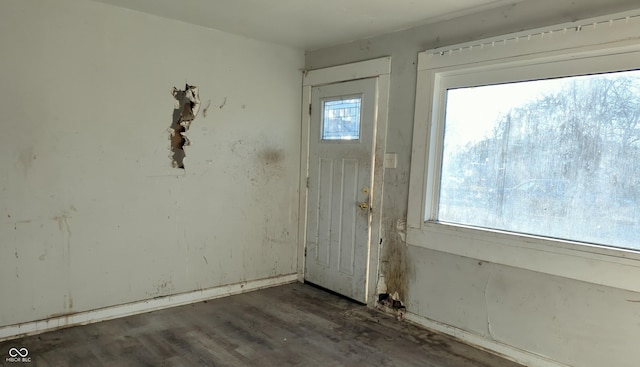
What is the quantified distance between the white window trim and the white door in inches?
20.1

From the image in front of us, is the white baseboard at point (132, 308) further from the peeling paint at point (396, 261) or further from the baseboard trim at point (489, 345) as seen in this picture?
the baseboard trim at point (489, 345)

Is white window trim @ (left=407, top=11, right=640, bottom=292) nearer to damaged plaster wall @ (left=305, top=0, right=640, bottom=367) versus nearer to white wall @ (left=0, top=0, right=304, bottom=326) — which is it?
damaged plaster wall @ (left=305, top=0, right=640, bottom=367)

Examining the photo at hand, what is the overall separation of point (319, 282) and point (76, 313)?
2.13m

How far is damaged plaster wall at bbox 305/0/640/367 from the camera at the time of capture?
2234 mm

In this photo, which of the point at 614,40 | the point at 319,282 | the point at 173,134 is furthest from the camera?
the point at 319,282

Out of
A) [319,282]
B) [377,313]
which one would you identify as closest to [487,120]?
[377,313]

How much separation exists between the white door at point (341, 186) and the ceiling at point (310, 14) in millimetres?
519

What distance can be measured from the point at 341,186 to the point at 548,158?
178 centimetres

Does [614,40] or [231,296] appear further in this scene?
[231,296]

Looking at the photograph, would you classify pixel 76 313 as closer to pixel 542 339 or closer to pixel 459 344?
pixel 459 344

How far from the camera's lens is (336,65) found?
12.1ft

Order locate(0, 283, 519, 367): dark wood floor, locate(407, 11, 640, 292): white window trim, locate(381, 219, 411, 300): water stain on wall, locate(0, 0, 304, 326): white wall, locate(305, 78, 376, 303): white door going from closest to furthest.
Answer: locate(407, 11, 640, 292): white window trim → locate(0, 283, 519, 367): dark wood floor → locate(0, 0, 304, 326): white wall → locate(381, 219, 411, 300): water stain on wall → locate(305, 78, 376, 303): white door

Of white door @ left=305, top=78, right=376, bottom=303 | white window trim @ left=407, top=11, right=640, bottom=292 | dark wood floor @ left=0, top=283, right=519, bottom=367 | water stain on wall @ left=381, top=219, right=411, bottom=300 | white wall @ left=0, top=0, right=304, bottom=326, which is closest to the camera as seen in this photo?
white window trim @ left=407, top=11, right=640, bottom=292

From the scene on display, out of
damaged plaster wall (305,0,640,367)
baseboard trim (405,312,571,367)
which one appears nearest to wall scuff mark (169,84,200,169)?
damaged plaster wall (305,0,640,367)
